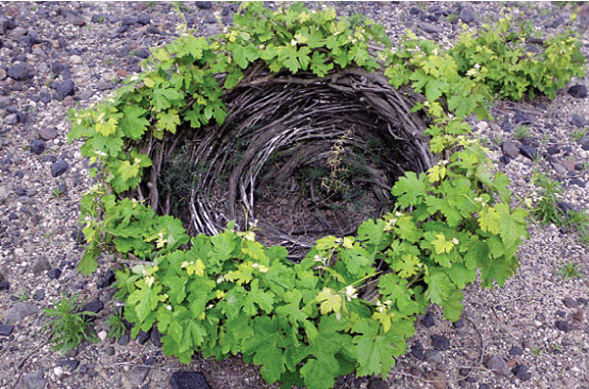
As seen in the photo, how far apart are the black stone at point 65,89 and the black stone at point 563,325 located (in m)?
3.36

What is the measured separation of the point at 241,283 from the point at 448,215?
2.65 feet

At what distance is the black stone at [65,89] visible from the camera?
11.8 feet

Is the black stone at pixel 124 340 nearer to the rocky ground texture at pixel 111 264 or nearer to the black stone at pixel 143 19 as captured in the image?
the rocky ground texture at pixel 111 264

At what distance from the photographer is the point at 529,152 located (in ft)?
11.4

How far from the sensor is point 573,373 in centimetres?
248

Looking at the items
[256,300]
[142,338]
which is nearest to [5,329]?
[142,338]

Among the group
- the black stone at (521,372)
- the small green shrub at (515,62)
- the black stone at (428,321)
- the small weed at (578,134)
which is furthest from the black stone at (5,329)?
the small weed at (578,134)

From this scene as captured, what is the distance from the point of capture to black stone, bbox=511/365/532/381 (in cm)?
246

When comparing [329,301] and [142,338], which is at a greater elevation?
[329,301]

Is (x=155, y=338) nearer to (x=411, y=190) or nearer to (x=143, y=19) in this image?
(x=411, y=190)

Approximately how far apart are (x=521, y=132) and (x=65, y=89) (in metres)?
3.15

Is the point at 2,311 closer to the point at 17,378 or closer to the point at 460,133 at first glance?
the point at 17,378

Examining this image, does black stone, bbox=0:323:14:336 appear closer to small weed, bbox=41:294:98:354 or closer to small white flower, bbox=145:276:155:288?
small weed, bbox=41:294:98:354

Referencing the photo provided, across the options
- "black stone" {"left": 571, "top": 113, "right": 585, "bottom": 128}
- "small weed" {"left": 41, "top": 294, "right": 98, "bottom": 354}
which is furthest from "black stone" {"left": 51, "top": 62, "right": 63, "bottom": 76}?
"black stone" {"left": 571, "top": 113, "right": 585, "bottom": 128}
